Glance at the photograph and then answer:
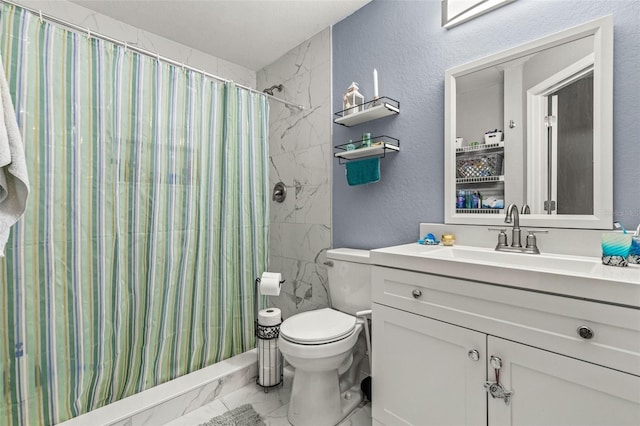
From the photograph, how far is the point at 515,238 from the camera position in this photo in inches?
54.1

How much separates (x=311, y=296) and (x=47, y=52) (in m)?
1.99

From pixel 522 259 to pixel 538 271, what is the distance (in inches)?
15.1

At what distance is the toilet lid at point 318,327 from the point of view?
4.70 ft

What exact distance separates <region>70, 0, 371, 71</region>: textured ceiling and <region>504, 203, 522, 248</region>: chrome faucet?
1.57m

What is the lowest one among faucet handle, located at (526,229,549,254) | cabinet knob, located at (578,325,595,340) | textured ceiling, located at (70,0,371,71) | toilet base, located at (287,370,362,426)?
toilet base, located at (287,370,362,426)

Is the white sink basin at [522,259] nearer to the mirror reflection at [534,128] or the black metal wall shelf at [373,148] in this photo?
the mirror reflection at [534,128]

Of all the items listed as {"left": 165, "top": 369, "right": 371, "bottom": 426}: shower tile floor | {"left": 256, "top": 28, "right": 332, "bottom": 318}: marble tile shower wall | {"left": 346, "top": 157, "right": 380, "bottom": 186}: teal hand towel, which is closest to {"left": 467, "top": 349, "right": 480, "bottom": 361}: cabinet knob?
{"left": 165, "top": 369, "right": 371, "bottom": 426}: shower tile floor

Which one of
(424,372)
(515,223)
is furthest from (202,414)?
(515,223)

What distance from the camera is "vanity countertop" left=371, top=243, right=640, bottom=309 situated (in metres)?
0.83

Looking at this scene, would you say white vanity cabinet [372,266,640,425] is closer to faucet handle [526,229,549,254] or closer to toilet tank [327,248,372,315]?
toilet tank [327,248,372,315]

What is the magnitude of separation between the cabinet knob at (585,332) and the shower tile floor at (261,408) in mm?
1096

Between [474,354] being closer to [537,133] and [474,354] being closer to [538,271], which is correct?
[538,271]

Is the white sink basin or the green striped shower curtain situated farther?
the green striped shower curtain

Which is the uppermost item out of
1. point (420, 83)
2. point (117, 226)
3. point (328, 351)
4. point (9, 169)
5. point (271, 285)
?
point (420, 83)
